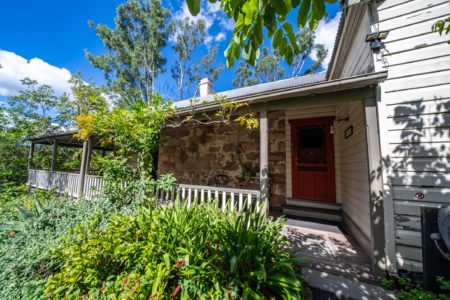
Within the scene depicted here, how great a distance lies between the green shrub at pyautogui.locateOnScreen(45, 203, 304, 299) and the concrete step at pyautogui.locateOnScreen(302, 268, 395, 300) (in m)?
0.37

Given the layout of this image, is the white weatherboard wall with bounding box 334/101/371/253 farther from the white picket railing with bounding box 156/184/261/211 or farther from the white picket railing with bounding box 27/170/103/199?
the white picket railing with bounding box 27/170/103/199

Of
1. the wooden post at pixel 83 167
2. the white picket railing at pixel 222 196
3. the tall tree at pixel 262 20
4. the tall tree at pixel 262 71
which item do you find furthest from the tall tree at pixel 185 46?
the tall tree at pixel 262 20

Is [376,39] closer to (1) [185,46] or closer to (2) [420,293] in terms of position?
(2) [420,293]

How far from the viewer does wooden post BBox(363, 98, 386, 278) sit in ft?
7.54

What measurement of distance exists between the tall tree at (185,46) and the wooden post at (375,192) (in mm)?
17153

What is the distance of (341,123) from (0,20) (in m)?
16.2

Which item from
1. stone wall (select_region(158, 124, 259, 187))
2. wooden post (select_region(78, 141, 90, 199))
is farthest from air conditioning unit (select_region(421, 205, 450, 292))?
wooden post (select_region(78, 141, 90, 199))

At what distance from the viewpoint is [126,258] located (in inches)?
75.7

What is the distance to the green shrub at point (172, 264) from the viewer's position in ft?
5.61

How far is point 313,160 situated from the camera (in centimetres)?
481

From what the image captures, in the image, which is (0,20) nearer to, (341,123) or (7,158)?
(7,158)

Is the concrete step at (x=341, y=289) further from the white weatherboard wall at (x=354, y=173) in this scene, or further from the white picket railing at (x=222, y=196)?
the white picket railing at (x=222, y=196)

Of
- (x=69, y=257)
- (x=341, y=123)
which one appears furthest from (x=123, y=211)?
(x=341, y=123)

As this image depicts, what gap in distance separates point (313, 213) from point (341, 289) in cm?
247
